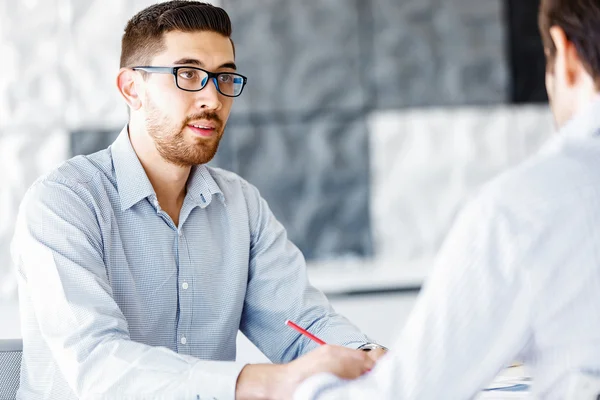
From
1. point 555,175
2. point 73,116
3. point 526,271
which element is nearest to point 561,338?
point 526,271

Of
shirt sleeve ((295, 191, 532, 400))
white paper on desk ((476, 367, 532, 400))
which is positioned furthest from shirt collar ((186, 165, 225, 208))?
shirt sleeve ((295, 191, 532, 400))

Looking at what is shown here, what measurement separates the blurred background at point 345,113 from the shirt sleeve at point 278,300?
2118mm

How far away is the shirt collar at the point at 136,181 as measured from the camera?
1985 millimetres

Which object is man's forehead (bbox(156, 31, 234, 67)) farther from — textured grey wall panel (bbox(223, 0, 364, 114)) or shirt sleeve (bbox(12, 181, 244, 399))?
textured grey wall panel (bbox(223, 0, 364, 114))

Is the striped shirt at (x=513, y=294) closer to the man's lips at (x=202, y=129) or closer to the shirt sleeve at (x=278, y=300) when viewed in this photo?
the shirt sleeve at (x=278, y=300)

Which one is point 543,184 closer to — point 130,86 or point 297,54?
point 130,86

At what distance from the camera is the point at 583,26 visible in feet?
3.94

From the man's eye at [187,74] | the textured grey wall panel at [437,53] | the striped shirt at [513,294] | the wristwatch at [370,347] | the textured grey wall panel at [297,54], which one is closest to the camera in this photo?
the striped shirt at [513,294]

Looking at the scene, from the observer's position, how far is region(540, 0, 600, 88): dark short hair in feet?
3.92

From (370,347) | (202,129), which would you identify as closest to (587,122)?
(370,347)

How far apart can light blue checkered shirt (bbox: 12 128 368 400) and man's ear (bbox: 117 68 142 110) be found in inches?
4.0

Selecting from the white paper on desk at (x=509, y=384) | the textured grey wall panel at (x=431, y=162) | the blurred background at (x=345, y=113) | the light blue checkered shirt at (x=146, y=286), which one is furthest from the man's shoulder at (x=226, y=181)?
the textured grey wall panel at (x=431, y=162)

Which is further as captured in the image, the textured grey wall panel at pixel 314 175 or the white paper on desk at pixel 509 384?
the textured grey wall panel at pixel 314 175

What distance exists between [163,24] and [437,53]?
2.74 m
